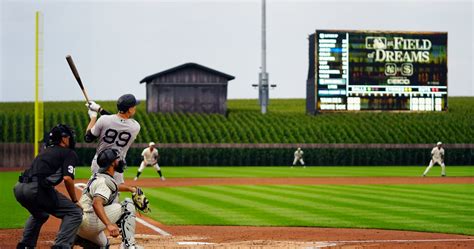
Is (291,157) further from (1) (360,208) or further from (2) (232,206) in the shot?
(1) (360,208)

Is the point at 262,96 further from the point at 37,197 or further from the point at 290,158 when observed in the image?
the point at 37,197

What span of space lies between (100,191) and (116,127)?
1.38m

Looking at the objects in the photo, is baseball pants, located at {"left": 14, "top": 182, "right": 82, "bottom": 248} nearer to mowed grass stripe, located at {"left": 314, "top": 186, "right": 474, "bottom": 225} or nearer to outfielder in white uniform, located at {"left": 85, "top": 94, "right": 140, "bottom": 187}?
outfielder in white uniform, located at {"left": 85, "top": 94, "right": 140, "bottom": 187}

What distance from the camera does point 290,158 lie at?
217ft

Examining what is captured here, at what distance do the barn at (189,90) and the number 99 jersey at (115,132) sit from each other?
62799 mm

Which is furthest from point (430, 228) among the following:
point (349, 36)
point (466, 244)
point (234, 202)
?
point (349, 36)

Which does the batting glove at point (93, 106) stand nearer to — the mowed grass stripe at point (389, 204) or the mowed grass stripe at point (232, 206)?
the mowed grass stripe at point (232, 206)

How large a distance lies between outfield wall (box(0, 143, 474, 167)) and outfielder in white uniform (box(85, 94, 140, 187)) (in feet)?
168

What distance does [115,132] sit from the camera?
12.1m

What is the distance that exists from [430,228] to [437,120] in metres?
57.0

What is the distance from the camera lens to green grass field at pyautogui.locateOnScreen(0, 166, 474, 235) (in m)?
19.4

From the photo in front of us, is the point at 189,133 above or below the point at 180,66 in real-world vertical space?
below

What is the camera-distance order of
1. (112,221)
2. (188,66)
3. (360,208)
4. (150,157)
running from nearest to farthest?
(112,221) → (360,208) → (150,157) → (188,66)

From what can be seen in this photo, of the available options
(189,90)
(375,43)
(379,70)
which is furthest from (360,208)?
(189,90)
